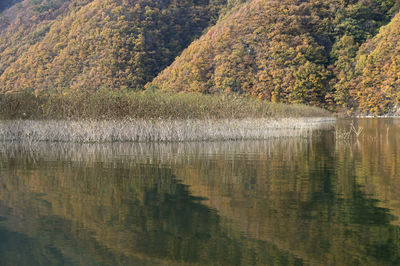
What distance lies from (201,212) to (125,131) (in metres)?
15.9

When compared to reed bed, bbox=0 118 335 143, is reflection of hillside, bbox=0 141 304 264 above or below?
below

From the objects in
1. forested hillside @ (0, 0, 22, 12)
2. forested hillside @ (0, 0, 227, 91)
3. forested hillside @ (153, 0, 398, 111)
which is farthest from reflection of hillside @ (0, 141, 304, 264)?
forested hillside @ (0, 0, 22, 12)

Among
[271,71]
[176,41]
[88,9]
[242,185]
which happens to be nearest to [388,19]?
[271,71]

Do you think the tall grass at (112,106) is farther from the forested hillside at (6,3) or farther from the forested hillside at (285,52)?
the forested hillside at (6,3)

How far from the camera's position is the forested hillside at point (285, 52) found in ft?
260

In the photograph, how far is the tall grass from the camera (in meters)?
24.7

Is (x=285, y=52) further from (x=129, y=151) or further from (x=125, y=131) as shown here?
(x=129, y=151)

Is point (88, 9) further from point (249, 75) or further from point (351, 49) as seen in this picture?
point (351, 49)

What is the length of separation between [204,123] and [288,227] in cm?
1784

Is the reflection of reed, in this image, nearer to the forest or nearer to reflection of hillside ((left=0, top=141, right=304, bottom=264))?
reflection of hillside ((left=0, top=141, right=304, bottom=264))

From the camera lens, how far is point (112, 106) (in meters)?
24.7

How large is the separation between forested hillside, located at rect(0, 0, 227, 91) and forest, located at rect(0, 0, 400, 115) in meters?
0.24

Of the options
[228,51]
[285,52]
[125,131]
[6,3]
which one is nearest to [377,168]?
[125,131]

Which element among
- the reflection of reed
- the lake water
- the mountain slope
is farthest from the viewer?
the mountain slope
